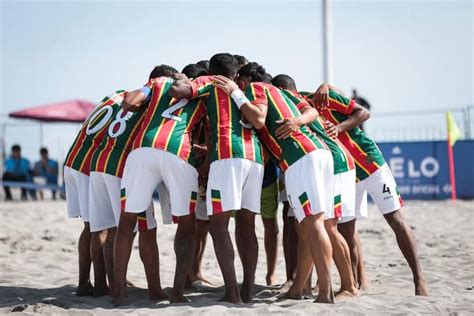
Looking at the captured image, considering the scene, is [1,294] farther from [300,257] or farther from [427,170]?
[427,170]

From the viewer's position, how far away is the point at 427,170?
54.2 feet

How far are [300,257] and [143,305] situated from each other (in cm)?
133

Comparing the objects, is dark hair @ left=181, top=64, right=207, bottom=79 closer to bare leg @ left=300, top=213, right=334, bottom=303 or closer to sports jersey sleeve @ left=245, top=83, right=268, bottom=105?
sports jersey sleeve @ left=245, top=83, right=268, bottom=105

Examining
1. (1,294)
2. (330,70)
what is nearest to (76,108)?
(330,70)

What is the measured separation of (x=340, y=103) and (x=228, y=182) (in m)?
1.39

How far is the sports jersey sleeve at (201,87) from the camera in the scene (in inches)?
241

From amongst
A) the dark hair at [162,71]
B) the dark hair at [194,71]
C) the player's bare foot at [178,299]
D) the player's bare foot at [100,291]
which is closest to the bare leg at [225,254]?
the player's bare foot at [178,299]

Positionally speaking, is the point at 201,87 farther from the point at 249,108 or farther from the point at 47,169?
the point at 47,169

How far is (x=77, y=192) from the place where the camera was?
6898 mm

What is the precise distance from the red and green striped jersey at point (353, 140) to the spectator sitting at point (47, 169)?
1369 centimetres

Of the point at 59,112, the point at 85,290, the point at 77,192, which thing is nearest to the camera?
the point at 85,290

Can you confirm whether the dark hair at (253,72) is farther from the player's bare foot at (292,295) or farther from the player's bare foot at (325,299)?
the player's bare foot at (325,299)

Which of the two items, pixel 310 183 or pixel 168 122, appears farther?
pixel 168 122

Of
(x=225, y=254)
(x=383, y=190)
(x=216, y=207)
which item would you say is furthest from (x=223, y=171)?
(x=383, y=190)
